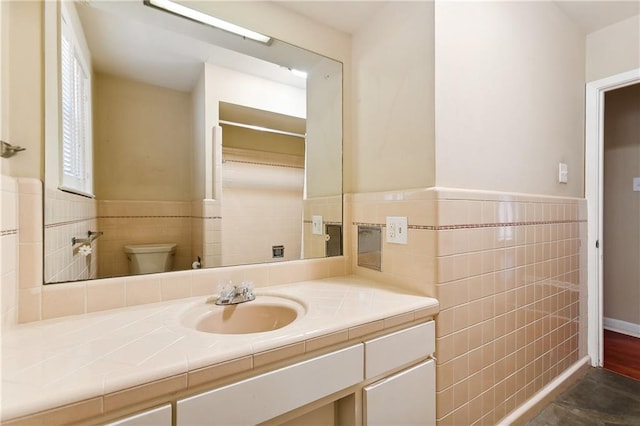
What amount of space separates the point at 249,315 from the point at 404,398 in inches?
25.7

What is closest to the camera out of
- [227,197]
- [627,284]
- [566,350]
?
[227,197]

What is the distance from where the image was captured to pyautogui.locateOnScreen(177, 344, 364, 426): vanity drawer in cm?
69

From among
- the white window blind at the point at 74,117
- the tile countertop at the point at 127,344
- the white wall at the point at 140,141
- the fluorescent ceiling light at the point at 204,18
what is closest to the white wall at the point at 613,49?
the tile countertop at the point at 127,344

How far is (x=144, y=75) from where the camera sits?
123 centimetres

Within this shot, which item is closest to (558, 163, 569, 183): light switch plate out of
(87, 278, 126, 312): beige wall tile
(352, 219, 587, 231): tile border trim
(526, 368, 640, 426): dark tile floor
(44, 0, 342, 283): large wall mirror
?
(352, 219, 587, 231): tile border trim

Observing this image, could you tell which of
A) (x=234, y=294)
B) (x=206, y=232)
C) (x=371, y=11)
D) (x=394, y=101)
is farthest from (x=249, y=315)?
(x=371, y=11)

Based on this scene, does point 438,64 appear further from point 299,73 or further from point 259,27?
point 259,27

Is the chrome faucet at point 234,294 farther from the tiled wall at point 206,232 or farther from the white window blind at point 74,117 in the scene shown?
the white window blind at point 74,117

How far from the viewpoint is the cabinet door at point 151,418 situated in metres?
0.61

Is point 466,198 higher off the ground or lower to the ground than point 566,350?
higher

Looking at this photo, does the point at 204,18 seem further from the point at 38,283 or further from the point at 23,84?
the point at 38,283

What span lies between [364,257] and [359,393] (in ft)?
2.31

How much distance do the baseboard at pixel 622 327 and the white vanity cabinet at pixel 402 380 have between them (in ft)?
8.52

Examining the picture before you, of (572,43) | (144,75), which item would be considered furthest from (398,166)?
(572,43)
